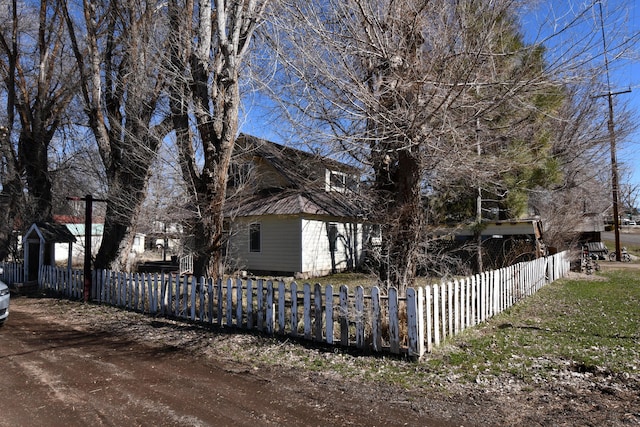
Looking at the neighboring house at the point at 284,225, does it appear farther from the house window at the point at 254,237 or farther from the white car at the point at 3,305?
the white car at the point at 3,305

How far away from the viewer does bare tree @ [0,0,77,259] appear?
1573 centimetres

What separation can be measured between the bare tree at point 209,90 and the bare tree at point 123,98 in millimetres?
1220

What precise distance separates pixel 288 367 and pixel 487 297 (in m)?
4.65

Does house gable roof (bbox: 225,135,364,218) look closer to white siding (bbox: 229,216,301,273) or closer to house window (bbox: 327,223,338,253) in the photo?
white siding (bbox: 229,216,301,273)

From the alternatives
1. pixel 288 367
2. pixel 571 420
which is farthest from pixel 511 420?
pixel 288 367

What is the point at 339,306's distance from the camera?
6629mm

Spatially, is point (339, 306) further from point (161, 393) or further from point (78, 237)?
point (78, 237)

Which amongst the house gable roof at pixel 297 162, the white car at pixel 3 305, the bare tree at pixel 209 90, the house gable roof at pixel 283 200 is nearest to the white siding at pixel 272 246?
the house gable roof at pixel 283 200

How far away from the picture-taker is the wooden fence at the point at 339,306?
6.12 m

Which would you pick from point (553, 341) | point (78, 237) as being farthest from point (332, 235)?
point (78, 237)

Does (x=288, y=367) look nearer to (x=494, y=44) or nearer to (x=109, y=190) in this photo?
(x=494, y=44)

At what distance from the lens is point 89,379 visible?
205 inches

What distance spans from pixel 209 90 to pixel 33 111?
10.2 m

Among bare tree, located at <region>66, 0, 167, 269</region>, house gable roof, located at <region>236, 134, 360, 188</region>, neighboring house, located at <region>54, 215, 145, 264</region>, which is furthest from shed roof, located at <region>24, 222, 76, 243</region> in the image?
house gable roof, located at <region>236, 134, 360, 188</region>
